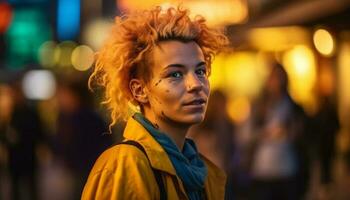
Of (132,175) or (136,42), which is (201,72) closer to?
(136,42)

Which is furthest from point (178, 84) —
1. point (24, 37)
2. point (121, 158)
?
point (24, 37)

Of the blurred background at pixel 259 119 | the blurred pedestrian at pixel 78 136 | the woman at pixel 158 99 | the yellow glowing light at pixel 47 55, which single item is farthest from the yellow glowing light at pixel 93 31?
the woman at pixel 158 99

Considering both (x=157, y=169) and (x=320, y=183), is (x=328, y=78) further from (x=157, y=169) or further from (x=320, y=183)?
(x=157, y=169)

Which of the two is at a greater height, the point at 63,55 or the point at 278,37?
the point at 278,37

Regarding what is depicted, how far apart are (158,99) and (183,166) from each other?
277 mm

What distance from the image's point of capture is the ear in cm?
400

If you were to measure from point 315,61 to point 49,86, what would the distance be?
21219 millimetres

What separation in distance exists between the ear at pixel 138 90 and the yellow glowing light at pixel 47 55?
25.7 metres

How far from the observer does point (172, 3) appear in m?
4.30

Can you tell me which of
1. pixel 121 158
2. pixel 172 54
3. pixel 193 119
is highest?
pixel 172 54

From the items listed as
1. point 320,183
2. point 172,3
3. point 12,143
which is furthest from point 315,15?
point 172,3

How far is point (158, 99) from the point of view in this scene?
3.94 m

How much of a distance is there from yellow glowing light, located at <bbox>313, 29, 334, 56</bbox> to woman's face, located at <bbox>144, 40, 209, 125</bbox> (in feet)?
29.1

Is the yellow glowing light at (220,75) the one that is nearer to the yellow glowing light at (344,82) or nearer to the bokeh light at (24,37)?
the yellow glowing light at (344,82)
